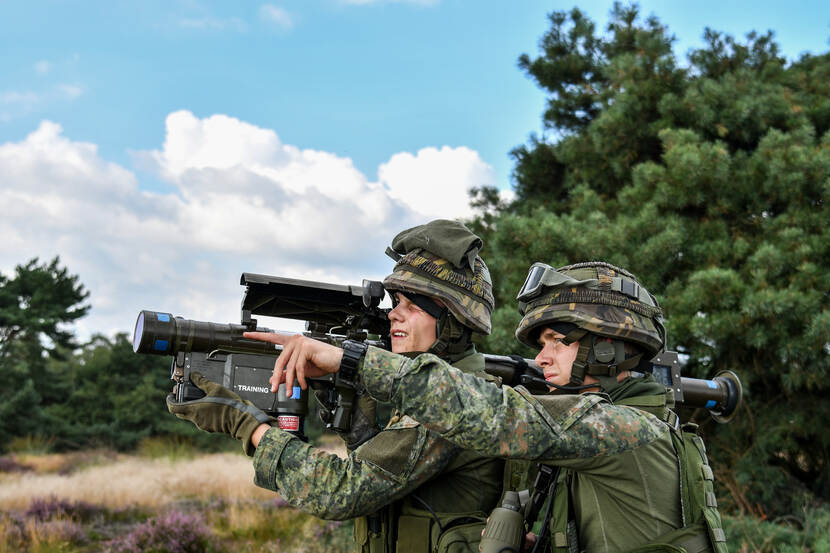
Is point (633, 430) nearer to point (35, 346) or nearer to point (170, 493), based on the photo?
point (170, 493)

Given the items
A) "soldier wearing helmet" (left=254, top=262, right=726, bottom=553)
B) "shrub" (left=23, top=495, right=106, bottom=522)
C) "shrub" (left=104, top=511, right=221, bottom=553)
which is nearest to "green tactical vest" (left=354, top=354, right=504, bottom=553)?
"soldier wearing helmet" (left=254, top=262, right=726, bottom=553)

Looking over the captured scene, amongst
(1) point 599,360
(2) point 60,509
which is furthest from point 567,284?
(2) point 60,509

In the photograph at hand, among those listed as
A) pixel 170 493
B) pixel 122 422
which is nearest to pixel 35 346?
pixel 122 422

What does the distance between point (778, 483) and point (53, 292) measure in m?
23.7

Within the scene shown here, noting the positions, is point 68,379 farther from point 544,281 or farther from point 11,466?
point 544,281

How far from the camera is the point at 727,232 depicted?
7.49 m

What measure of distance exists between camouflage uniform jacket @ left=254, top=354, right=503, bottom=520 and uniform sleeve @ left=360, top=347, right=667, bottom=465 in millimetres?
623

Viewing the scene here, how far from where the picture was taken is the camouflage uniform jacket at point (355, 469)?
97.6 inches

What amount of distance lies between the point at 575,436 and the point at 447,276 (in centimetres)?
124

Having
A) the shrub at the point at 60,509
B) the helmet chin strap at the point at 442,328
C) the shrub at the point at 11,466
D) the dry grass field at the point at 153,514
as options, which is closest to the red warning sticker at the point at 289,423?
the helmet chin strap at the point at 442,328

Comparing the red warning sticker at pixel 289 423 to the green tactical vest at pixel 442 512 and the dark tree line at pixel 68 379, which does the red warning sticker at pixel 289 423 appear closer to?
the green tactical vest at pixel 442 512

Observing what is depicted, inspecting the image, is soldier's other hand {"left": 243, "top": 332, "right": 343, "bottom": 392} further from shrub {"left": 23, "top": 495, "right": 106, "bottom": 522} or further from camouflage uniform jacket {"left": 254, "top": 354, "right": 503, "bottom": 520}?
shrub {"left": 23, "top": 495, "right": 106, "bottom": 522}

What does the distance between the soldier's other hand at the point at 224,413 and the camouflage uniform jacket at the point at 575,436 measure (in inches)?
33.5

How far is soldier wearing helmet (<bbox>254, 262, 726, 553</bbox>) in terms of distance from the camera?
1938mm
